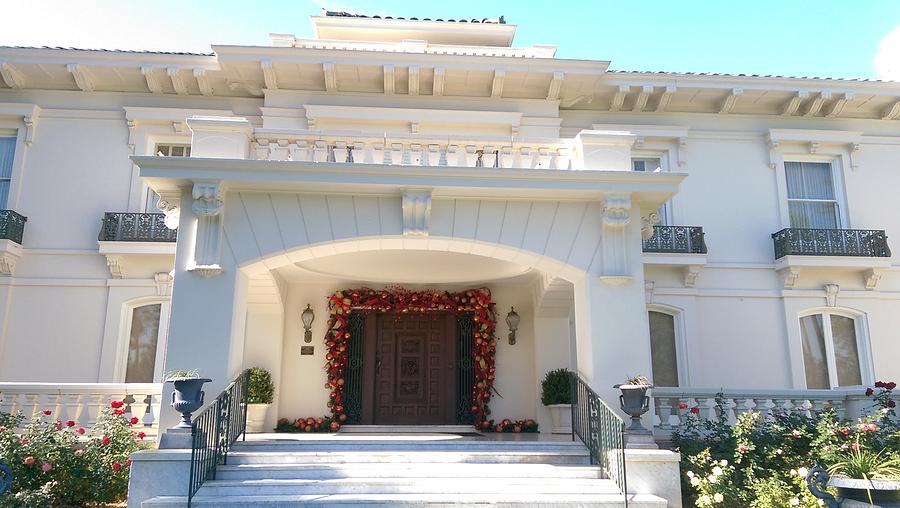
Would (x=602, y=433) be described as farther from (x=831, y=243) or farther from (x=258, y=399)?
(x=831, y=243)

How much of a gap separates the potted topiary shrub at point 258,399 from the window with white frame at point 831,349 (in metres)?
10.2

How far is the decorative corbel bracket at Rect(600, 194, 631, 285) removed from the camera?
29.3 ft

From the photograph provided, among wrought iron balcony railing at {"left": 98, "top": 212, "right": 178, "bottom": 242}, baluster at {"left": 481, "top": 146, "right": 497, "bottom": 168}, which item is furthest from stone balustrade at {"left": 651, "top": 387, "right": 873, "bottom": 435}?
wrought iron balcony railing at {"left": 98, "top": 212, "right": 178, "bottom": 242}

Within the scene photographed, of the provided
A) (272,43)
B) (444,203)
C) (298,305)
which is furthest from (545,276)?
(272,43)

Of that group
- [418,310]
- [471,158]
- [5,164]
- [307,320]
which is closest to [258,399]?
[307,320]

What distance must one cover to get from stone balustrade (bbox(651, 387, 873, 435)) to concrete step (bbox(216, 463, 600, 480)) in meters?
2.18

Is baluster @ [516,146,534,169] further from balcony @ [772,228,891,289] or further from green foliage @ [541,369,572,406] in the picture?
balcony @ [772,228,891,289]

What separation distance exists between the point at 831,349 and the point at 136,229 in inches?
533

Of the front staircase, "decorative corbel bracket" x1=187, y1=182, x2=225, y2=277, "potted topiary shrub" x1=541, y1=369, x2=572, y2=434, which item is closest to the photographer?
the front staircase

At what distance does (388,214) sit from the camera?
8.95m

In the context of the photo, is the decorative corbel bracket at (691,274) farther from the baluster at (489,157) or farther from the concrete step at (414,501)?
the concrete step at (414,501)

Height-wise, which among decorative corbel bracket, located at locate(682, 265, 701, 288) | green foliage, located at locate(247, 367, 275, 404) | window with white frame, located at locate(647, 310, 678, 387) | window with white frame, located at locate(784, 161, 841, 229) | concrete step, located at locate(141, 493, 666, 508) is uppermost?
window with white frame, located at locate(784, 161, 841, 229)

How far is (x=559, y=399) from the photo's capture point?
11539 mm

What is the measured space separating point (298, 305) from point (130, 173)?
4124 millimetres
